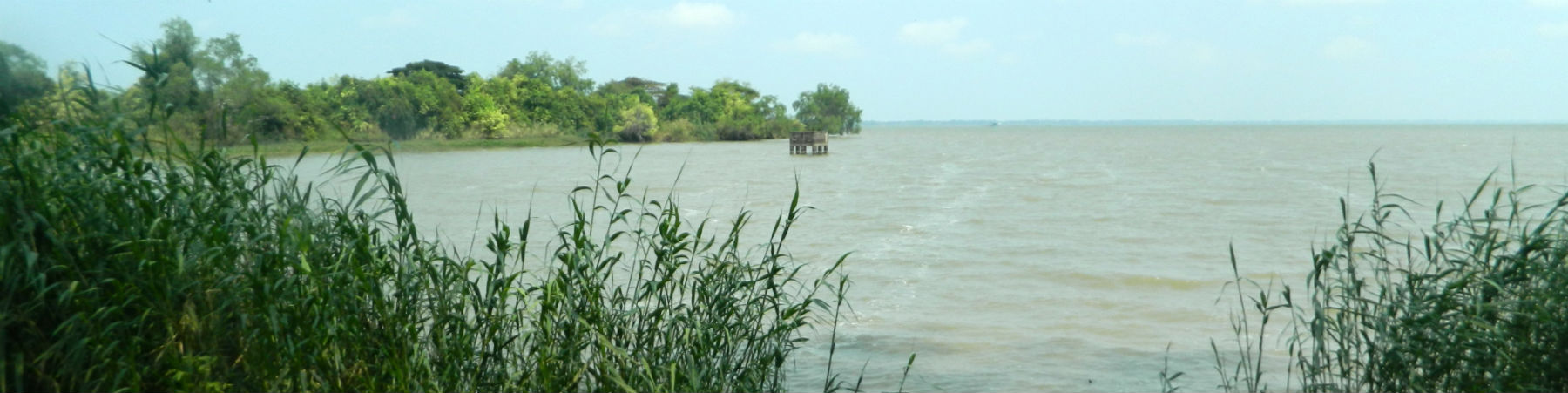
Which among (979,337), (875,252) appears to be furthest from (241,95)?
(875,252)

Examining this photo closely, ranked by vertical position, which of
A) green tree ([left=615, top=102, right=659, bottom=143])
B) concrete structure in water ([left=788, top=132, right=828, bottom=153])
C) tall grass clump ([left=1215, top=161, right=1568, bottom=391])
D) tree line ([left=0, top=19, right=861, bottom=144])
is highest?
tree line ([left=0, top=19, right=861, bottom=144])

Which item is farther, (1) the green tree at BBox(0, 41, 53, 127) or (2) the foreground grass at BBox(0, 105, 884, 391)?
(1) the green tree at BBox(0, 41, 53, 127)

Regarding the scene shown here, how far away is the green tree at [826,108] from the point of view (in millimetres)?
90750

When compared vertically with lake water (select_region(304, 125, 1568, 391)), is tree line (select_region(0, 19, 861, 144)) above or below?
above

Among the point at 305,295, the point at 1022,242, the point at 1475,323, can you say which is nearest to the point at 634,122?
the point at 1022,242

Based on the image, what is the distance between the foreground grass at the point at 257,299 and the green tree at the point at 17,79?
10cm

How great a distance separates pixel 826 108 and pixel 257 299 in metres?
90.7

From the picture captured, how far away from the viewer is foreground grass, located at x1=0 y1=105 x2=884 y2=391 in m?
3.10

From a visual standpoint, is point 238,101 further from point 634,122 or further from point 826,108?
point 826,108

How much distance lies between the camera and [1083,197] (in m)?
21.5

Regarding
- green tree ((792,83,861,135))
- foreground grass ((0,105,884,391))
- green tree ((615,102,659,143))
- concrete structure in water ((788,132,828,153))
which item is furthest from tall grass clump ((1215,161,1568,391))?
green tree ((792,83,861,135))

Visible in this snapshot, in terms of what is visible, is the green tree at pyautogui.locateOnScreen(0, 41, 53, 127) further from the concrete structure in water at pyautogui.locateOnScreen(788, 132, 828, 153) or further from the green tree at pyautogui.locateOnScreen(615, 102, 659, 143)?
the concrete structure in water at pyautogui.locateOnScreen(788, 132, 828, 153)

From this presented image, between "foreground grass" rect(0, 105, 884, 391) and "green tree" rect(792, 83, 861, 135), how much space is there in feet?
280

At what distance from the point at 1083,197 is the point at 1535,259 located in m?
18.0
